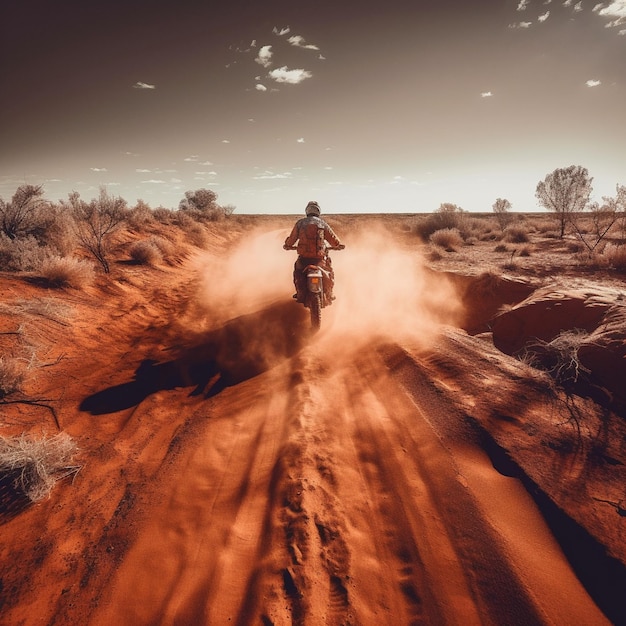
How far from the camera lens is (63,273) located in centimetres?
807

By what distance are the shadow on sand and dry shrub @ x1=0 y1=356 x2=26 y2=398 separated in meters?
0.88

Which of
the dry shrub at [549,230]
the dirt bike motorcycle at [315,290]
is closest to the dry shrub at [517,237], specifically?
the dry shrub at [549,230]

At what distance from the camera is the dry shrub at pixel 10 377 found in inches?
171

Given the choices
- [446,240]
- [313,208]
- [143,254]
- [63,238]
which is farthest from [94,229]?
[446,240]

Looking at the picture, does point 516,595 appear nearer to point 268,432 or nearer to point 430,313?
point 268,432

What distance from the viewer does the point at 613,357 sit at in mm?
4367

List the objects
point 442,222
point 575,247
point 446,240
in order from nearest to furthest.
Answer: point 575,247
point 446,240
point 442,222

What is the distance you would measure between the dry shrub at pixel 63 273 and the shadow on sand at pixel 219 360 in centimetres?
391

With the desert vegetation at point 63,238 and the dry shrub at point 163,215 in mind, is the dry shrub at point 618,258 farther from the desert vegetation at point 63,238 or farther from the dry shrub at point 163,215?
the dry shrub at point 163,215

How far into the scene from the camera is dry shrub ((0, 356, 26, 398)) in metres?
4.35

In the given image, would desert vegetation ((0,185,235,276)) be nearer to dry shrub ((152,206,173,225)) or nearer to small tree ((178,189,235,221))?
dry shrub ((152,206,173,225))

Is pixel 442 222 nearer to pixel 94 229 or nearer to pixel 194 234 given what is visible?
pixel 194 234

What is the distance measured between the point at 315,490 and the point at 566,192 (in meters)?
26.1

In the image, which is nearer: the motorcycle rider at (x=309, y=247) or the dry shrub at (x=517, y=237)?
the motorcycle rider at (x=309, y=247)
